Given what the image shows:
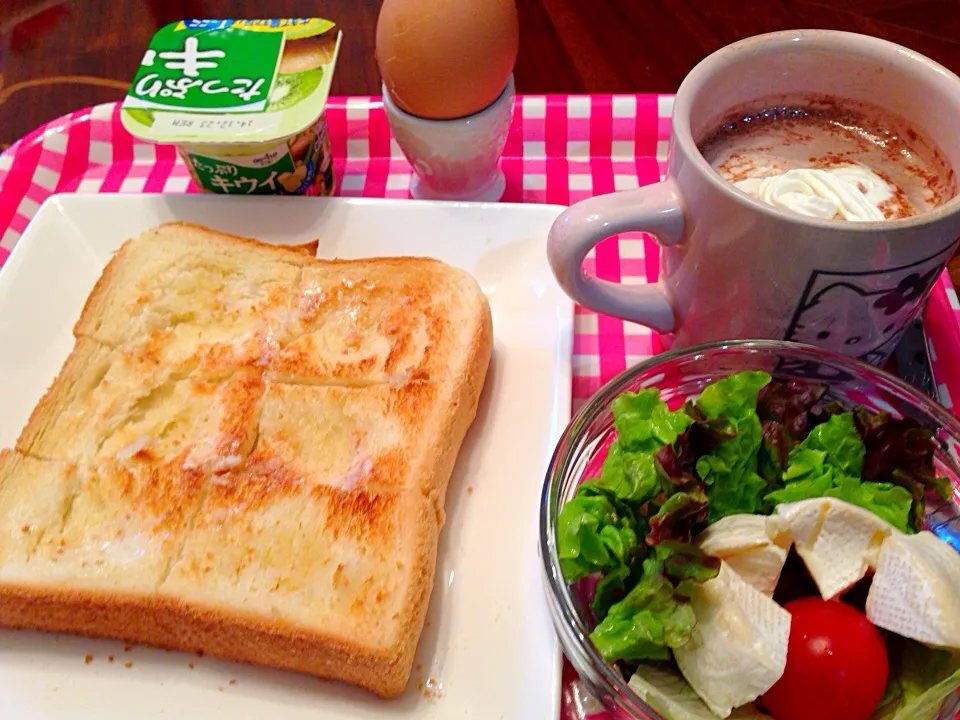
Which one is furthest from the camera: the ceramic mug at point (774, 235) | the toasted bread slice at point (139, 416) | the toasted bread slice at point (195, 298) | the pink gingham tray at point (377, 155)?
the pink gingham tray at point (377, 155)

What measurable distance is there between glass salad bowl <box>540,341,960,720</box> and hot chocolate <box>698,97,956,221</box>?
0.19 meters

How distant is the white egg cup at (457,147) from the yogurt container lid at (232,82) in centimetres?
16

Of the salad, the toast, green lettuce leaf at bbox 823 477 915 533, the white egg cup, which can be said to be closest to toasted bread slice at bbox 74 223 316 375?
the toast

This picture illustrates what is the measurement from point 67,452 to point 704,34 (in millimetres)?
1753

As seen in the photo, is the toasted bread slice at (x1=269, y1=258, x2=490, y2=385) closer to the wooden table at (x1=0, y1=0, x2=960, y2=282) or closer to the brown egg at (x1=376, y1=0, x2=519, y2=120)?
the brown egg at (x1=376, y1=0, x2=519, y2=120)

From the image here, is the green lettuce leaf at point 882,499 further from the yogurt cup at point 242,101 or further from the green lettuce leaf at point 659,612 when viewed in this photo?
the yogurt cup at point 242,101

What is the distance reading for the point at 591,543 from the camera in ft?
2.83

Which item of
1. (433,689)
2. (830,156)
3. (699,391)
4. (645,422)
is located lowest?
(433,689)

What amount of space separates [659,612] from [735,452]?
0.71 feet

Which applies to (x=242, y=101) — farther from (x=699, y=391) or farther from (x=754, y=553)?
(x=754, y=553)

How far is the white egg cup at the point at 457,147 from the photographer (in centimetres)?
138

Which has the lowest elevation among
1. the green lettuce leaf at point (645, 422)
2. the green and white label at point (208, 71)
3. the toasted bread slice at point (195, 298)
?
the toasted bread slice at point (195, 298)

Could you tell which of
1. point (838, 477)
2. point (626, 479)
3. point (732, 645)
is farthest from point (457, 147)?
point (732, 645)

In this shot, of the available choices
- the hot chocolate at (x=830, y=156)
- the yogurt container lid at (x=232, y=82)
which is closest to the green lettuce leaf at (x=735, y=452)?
the hot chocolate at (x=830, y=156)
